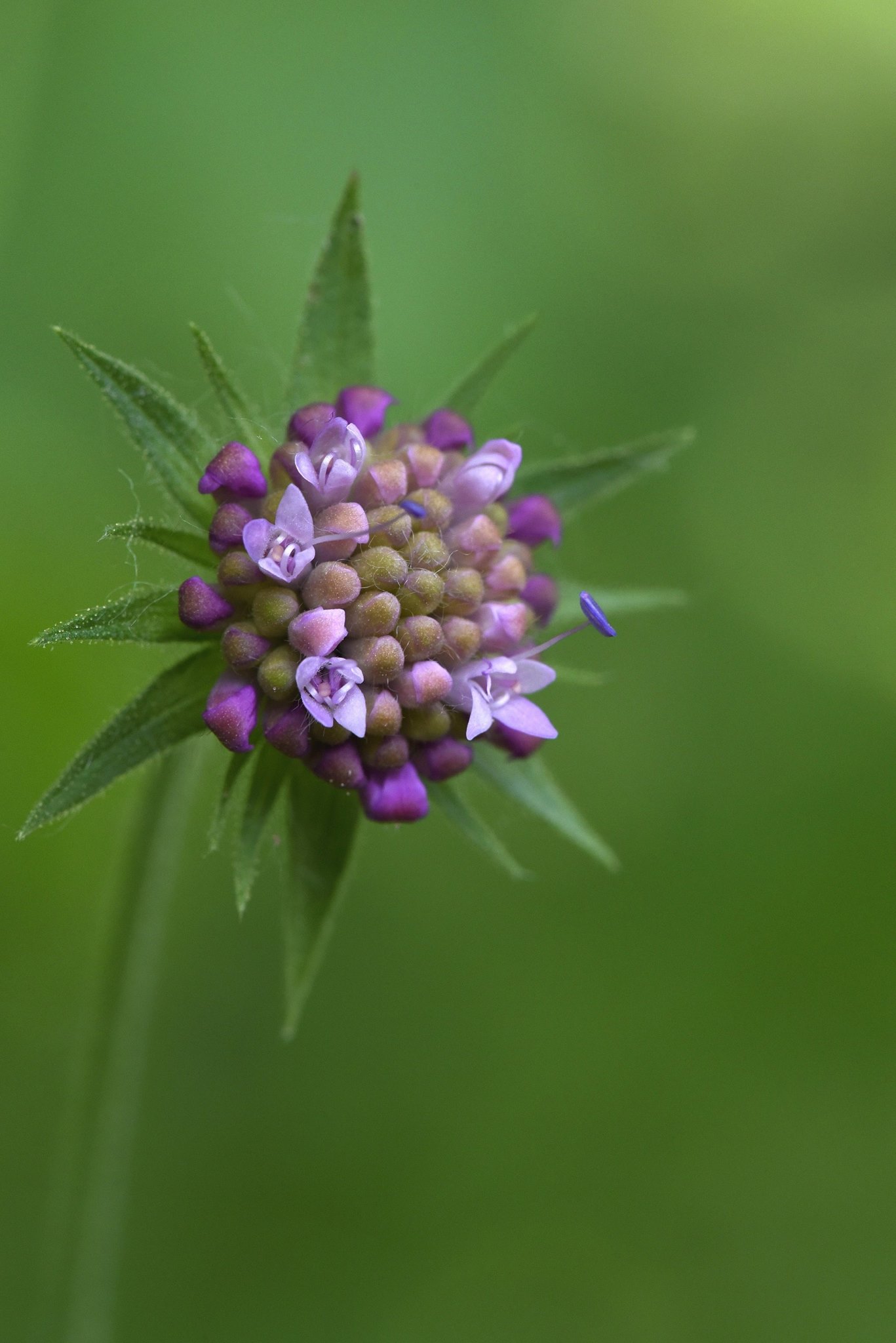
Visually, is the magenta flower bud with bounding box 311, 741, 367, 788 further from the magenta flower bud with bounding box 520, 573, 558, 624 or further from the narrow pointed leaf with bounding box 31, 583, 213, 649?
the magenta flower bud with bounding box 520, 573, 558, 624

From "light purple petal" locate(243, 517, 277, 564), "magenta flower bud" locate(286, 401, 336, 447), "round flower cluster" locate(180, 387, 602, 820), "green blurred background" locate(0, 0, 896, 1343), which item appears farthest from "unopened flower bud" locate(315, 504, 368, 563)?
"green blurred background" locate(0, 0, 896, 1343)

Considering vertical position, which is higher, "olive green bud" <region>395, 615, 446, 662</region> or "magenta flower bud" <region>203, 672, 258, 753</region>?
"magenta flower bud" <region>203, 672, 258, 753</region>

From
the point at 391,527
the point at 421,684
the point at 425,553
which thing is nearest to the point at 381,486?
the point at 391,527

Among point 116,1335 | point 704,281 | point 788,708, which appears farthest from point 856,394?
point 116,1335

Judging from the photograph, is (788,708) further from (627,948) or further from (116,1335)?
(116,1335)

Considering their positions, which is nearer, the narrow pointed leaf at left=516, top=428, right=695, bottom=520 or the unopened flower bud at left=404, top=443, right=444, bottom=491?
the unopened flower bud at left=404, top=443, right=444, bottom=491
